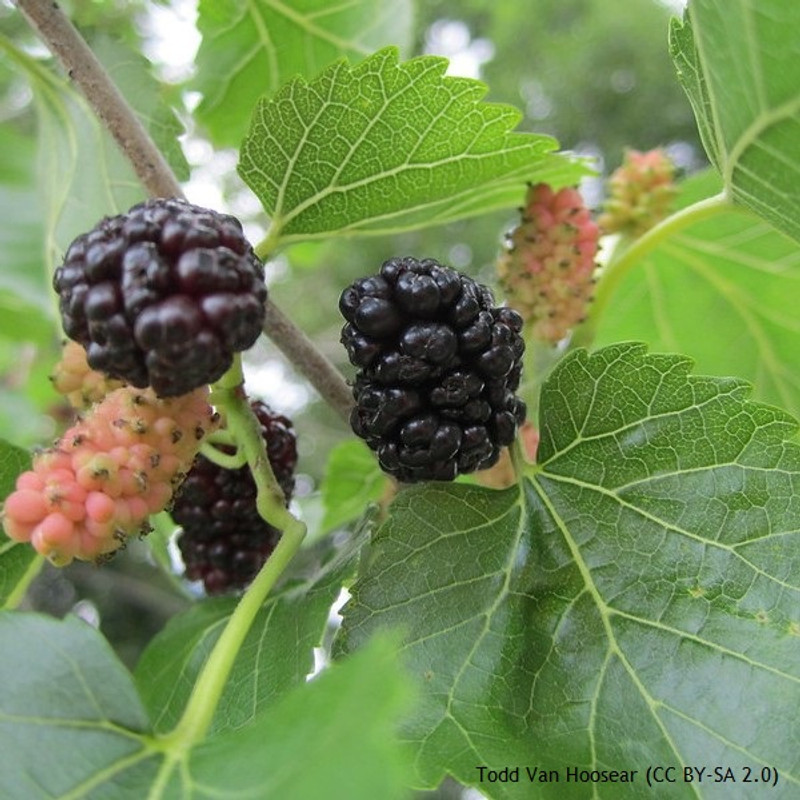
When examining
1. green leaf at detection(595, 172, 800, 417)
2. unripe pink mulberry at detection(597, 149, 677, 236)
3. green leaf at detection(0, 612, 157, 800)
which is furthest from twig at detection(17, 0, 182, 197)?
green leaf at detection(595, 172, 800, 417)

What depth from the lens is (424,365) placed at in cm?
64

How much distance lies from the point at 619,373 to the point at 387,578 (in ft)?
0.78

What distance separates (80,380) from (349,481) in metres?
0.39

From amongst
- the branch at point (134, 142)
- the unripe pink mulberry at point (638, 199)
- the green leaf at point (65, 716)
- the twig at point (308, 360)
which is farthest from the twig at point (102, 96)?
the unripe pink mulberry at point (638, 199)

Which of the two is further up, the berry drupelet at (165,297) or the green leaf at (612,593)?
the berry drupelet at (165,297)

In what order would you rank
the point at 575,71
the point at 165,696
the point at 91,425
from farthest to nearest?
the point at 575,71 < the point at 165,696 < the point at 91,425

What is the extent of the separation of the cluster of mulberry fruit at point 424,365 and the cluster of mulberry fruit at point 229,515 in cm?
15

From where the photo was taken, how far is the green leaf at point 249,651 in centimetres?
68

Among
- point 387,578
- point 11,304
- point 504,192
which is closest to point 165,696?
point 387,578

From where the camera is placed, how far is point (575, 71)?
6852mm

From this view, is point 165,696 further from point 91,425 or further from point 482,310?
point 482,310

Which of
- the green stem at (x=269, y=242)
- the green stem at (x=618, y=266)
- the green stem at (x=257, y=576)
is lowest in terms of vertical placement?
the green stem at (x=618, y=266)

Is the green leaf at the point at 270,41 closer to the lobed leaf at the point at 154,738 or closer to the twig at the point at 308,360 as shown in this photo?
the twig at the point at 308,360

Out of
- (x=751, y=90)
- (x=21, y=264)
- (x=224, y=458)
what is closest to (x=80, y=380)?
(x=224, y=458)
